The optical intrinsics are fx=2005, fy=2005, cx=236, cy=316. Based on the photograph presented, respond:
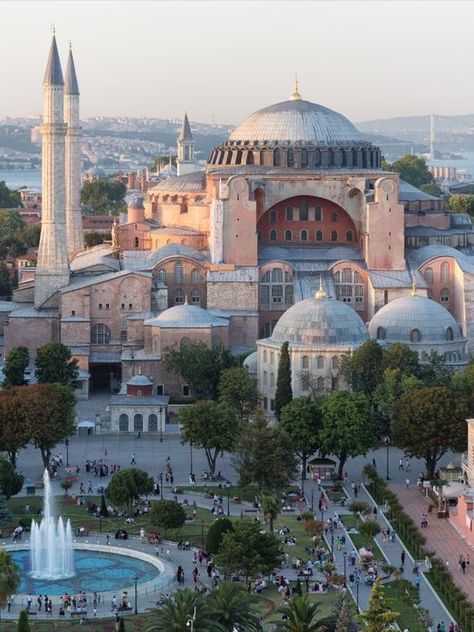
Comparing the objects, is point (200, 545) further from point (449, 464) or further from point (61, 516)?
point (449, 464)

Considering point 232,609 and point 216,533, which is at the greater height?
point 216,533

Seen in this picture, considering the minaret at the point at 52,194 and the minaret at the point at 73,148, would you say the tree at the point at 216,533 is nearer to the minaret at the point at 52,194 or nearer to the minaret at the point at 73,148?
the minaret at the point at 52,194

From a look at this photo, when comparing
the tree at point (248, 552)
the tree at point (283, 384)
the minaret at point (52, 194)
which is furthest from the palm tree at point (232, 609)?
the minaret at point (52, 194)

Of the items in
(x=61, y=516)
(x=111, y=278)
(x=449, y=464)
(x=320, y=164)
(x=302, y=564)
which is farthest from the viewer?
(x=320, y=164)

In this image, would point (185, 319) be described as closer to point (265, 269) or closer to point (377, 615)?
point (265, 269)

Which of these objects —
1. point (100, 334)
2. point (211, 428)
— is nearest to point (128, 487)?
point (211, 428)

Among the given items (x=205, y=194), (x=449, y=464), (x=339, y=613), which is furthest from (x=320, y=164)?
(x=339, y=613)
